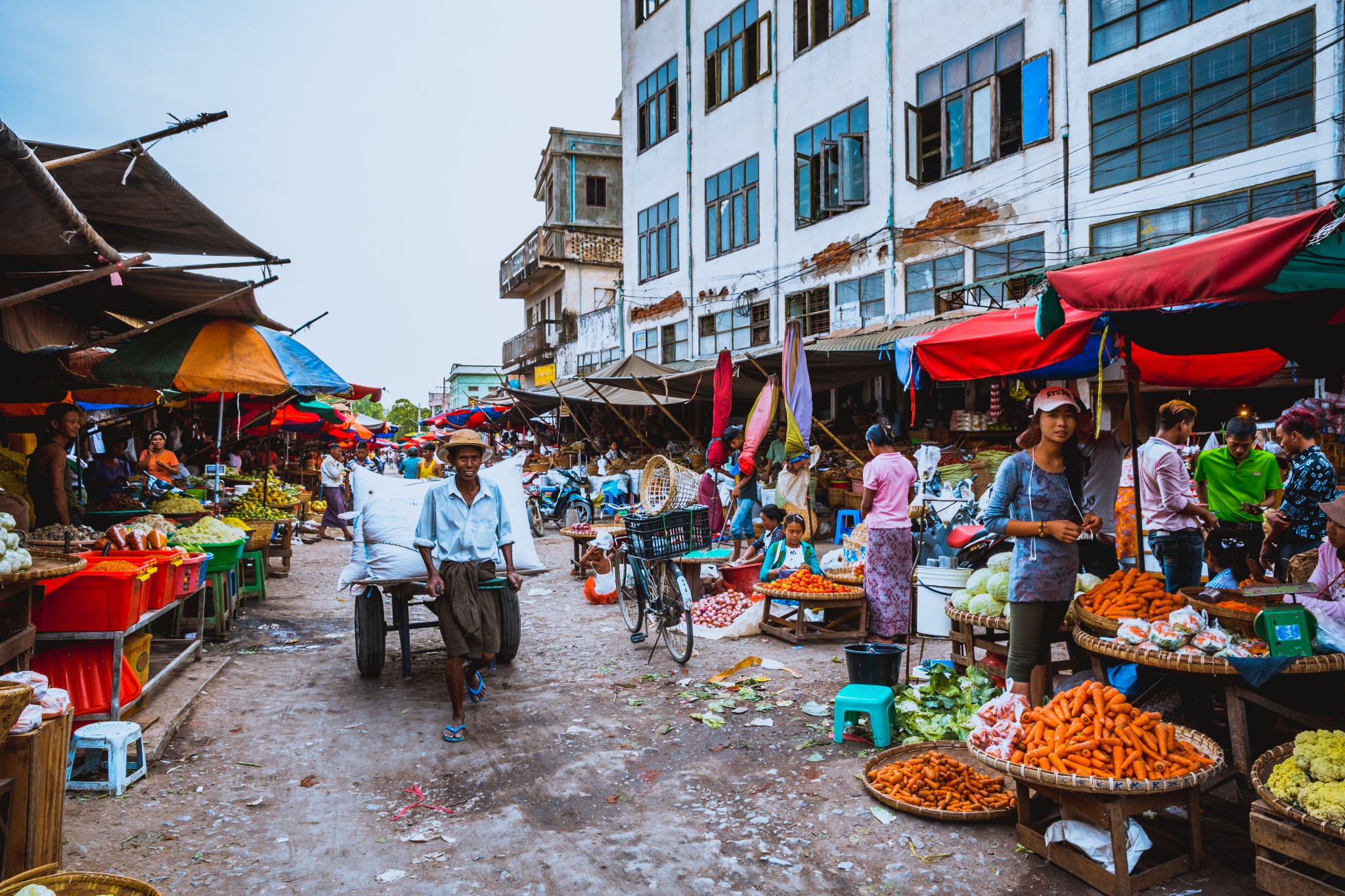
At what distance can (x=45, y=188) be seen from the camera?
141 inches

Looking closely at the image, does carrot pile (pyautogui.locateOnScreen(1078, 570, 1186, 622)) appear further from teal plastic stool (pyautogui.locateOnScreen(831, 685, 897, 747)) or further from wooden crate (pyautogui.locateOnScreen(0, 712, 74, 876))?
wooden crate (pyautogui.locateOnScreen(0, 712, 74, 876))

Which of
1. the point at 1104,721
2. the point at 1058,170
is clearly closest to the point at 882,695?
the point at 1104,721

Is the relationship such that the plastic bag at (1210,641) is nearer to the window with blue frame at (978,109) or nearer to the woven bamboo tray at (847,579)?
the woven bamboo tray at (847,579)

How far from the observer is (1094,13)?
13.1m

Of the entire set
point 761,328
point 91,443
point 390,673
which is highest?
point 761,328

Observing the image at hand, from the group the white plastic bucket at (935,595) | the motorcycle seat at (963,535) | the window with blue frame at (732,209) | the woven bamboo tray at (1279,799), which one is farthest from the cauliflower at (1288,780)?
the window with blue frame at (732,209)

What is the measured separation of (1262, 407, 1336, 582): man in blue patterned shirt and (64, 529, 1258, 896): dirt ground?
154 inches

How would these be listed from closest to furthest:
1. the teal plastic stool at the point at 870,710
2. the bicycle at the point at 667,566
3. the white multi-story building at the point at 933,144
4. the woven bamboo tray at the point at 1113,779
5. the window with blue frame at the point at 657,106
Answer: the woven bamboo tray at the point at 1113,779 → the teal plastic stool at the point at 870,710 → the bicycle at the point at 667,566 → the white multi-story building at the point at 933,144 → the window with blue frame at the point at 657,106

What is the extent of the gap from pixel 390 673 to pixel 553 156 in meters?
31.9

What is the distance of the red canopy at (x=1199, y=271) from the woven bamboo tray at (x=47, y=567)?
5834mm

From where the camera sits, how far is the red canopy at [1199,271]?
352cm

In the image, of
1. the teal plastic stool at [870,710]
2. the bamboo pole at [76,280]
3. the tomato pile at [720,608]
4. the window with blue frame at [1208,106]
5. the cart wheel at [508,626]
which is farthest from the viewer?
the window with blue frame at [1208,106]

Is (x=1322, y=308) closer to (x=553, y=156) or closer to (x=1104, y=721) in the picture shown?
(x=1104, y=721)

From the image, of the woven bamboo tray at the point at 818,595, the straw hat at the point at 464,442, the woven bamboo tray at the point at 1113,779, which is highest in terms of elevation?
→ the straw hat at the point at 464,442
